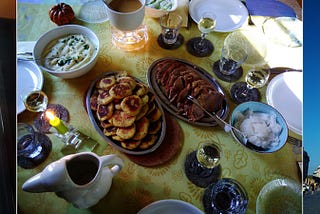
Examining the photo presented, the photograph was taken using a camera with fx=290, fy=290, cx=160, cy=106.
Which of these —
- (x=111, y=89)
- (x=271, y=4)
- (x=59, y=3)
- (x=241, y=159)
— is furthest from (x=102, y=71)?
(x=271, y=4)

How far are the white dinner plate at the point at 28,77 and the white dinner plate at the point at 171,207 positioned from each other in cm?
31

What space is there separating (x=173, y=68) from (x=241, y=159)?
22 cm

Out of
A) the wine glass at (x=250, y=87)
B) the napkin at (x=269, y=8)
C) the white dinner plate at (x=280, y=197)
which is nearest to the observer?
the white dinner plate at (x=280, y=197)

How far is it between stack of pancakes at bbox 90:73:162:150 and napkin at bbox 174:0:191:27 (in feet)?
0.70

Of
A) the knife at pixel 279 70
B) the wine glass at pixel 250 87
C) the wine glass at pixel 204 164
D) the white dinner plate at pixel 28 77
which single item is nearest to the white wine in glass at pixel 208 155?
the wine glass at pixel 204 164

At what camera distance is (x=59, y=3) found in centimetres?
65

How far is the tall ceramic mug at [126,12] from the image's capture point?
1.87ft

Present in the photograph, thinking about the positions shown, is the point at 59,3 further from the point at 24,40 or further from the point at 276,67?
the point at 276,67

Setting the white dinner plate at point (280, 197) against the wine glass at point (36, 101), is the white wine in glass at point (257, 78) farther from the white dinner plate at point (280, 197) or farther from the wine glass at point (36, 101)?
the wine glass at point (36, 101)

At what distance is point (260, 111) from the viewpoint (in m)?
0.56

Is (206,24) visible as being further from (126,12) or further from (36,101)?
(36,101)

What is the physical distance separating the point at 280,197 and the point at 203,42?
35cm

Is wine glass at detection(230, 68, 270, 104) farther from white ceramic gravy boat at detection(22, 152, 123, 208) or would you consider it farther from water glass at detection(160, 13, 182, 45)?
white ceramic gravy boat at detection(22, 152, 123, 208)

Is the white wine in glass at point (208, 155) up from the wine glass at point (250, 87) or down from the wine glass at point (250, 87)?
down
